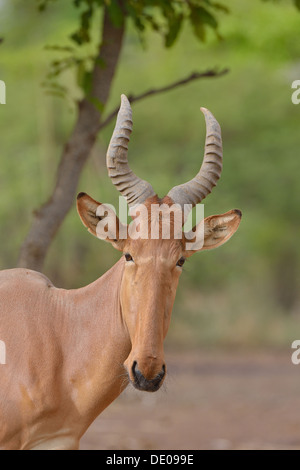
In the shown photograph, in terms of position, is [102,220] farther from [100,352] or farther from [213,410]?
[213,410]

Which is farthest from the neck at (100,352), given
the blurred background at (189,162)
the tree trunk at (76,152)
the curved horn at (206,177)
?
the blurred background at (189,162)

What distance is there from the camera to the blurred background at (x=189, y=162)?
25.3m

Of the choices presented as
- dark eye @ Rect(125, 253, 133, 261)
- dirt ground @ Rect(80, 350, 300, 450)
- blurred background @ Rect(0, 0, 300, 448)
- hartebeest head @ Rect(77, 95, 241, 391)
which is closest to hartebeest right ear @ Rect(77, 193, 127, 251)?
hartebeest head @ Rect(77, 95, 241, 391)

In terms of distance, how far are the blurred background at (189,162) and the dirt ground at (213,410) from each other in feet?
5.28

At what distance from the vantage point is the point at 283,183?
29.6m

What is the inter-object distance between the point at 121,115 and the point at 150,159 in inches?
889

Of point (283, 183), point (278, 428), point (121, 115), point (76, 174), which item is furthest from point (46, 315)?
point (283, 183)

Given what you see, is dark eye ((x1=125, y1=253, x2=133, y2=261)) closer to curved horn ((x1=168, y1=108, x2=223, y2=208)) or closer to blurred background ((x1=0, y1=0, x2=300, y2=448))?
curved horn ((x1=168, y1=108, x2=223, y2=208))

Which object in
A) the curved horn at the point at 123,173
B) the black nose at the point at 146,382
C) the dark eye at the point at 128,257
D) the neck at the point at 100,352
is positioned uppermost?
the curved horn at the point at 123,173

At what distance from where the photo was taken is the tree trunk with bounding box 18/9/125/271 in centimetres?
866

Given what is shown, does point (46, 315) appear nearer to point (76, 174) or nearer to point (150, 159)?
point (76, 174)

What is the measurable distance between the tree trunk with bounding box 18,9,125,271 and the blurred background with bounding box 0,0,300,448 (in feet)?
47.6

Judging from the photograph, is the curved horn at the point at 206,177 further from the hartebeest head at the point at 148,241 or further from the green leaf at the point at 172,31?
the green leaf at the point at 172,31

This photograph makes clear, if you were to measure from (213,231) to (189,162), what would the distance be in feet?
73.5
